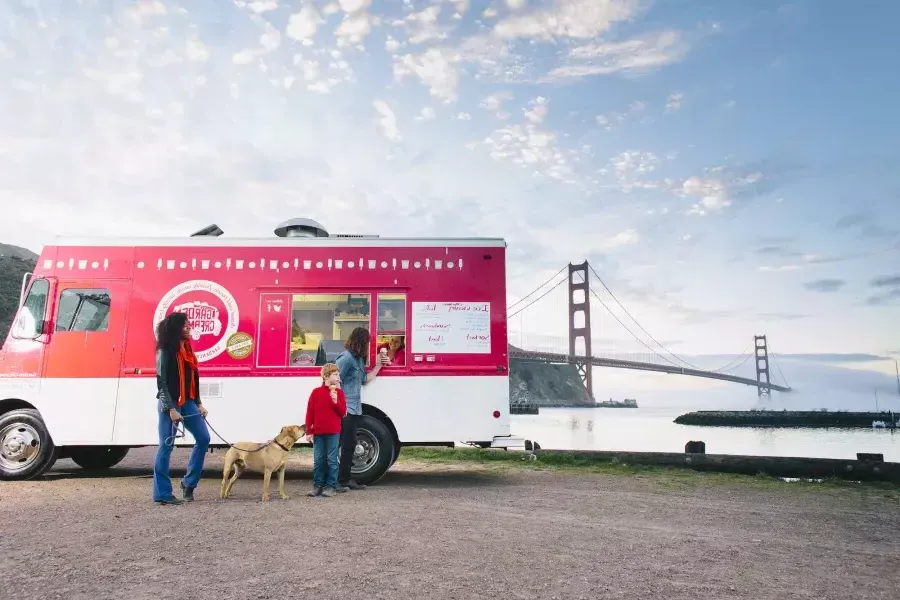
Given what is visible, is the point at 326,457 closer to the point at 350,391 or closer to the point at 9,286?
the point at 350,391

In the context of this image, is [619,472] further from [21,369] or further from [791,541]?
[21,369]

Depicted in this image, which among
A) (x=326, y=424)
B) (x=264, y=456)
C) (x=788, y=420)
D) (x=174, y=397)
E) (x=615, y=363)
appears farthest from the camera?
(x=788, y=420)

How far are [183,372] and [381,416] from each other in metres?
2.40

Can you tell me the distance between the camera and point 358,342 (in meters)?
6.93

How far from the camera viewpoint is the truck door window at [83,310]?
752 centimetres

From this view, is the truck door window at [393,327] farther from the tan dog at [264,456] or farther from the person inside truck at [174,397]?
the person inside truck at [174,397]

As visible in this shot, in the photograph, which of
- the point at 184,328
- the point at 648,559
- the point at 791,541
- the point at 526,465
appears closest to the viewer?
the point at 648,559

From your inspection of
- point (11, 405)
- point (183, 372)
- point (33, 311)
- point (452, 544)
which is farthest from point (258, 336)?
point (452, 544)

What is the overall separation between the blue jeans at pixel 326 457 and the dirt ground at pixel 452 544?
14.8 inches

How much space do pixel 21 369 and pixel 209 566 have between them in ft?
17.5

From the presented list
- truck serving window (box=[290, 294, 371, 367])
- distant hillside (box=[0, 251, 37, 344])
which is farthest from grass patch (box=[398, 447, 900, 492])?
distant hillside (box=[0, 251, 37, 344])

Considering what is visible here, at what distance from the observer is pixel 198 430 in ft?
19.8

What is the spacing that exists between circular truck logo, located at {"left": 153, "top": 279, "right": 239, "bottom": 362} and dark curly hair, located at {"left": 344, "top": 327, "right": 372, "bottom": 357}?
1.39m

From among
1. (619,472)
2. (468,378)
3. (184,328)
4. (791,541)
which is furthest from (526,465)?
(184,328)
